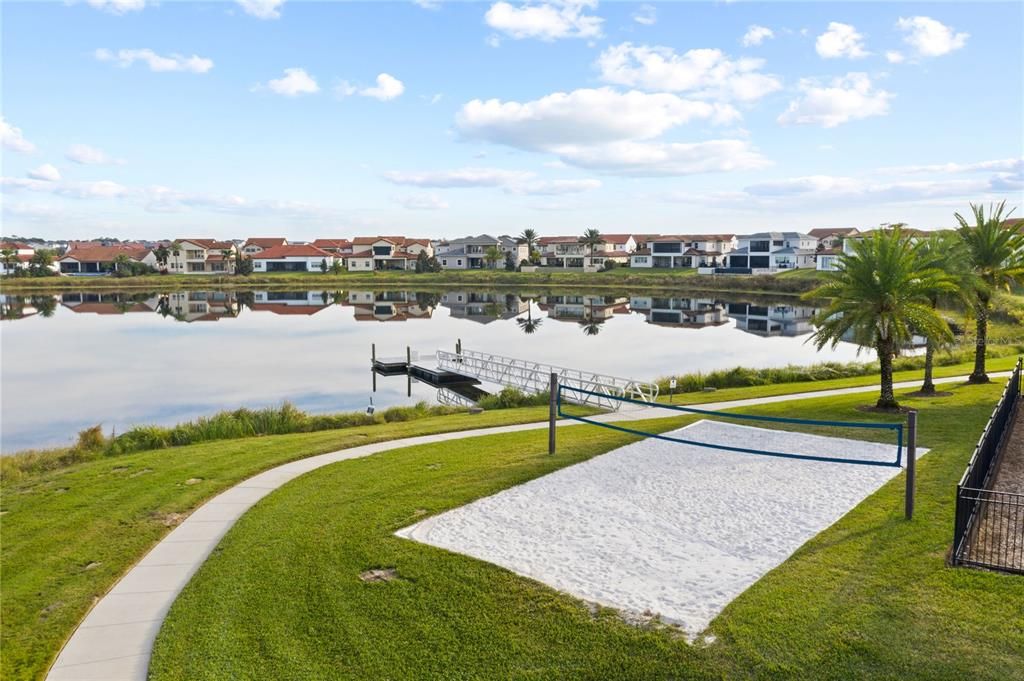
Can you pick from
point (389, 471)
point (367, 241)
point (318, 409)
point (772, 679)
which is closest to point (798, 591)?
point (772, 679)

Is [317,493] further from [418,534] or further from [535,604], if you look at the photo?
[535,604]

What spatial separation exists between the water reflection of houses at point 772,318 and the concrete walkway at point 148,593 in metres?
51.6

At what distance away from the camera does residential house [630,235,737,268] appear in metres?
123

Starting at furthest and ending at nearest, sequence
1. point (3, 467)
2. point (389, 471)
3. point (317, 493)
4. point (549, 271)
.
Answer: point (549, 271), point (3, 467), point (389, 471), point (317, 493)

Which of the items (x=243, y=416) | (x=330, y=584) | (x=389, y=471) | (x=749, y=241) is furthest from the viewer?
(x=749, y=241)

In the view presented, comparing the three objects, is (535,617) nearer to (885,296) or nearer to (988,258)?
(885,296)

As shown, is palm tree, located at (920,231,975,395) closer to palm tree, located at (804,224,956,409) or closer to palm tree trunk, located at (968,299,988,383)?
palm tree, located at (804,224,956,409)

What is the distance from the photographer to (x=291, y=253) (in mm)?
136375

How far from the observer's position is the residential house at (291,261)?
13425cm

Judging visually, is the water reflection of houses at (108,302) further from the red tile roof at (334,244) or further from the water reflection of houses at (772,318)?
the water reflection of houses at (772,318)

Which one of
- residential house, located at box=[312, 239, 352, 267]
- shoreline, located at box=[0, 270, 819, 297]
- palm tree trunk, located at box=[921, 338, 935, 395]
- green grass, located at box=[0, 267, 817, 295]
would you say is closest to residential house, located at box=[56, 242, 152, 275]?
green grass, located at box=[0, 267, 817, 295]

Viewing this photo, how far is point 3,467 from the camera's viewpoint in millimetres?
18453

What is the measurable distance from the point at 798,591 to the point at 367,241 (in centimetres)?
13752

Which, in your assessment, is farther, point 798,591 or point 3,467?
point 3,467
